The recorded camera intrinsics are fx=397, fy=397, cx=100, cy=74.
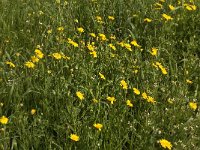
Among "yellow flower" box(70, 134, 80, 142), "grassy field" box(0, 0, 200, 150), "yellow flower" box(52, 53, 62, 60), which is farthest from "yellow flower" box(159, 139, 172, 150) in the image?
"yellow flower" box(52, 53, 62, 60)

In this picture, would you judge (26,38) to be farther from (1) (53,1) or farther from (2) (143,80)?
(2) (143,80)

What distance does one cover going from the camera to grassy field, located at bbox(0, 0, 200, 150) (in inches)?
94.2

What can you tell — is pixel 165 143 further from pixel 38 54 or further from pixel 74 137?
pixel 38 54

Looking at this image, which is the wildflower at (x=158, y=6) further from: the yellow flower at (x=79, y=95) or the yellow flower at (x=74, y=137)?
the yellow flower at (x=74, y=137)

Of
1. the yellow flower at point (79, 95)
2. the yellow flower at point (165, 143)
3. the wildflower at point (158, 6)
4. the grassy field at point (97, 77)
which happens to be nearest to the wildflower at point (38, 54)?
the grassy field at point (97, 77)

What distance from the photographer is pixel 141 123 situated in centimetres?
266

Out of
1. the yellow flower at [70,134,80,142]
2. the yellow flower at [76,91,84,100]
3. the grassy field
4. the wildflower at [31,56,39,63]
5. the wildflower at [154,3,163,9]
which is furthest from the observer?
the wildflower at [154,3,163,9]

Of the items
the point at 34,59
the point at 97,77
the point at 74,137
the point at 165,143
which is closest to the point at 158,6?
the point at 97,77

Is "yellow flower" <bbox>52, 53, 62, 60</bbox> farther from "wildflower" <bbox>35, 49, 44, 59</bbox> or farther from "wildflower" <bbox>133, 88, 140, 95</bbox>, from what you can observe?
"wildflower" <bbox>133, 88, 140, 95</bbox>

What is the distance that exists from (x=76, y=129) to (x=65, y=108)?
0.22 meters

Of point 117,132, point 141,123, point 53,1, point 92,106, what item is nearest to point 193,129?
point 141,123

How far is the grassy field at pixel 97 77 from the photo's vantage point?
2393 millimetres

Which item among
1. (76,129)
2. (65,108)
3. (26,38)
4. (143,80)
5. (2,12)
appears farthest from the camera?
(2,12)

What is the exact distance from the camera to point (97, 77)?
2.92 metres
